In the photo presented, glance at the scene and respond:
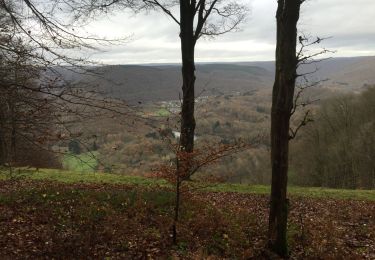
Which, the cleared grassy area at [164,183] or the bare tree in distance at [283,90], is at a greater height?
the bare tree in distance at [283,90]

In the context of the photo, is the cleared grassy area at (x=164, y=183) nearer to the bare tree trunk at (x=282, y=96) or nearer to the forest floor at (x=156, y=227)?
the forest floor at (x=156, y=227)

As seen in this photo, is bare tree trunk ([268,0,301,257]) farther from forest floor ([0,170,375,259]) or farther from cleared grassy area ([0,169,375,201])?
cleared grassy area ([0,169,375,201])

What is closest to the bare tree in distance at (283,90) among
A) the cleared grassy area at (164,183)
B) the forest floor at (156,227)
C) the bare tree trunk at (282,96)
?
the bare tree trunk at (282,96)

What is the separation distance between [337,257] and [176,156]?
4205 mm

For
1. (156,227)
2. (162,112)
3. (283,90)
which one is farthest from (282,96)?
(156,227)

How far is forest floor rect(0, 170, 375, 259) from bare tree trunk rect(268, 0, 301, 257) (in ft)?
4.41

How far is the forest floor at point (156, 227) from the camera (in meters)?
8.88

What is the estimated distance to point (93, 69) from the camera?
19.3ft

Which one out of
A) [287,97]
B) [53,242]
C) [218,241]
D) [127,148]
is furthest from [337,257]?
[53,242]

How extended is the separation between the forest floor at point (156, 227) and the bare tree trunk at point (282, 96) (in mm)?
1344

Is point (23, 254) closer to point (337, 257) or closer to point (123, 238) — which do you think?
point (123, 238)

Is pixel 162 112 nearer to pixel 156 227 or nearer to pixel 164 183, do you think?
pixel 156 227

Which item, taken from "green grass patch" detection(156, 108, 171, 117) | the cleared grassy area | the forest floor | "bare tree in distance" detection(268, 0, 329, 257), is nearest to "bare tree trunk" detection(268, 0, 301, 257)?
"bare tree in distance" detection(268, 0, 329, 257)

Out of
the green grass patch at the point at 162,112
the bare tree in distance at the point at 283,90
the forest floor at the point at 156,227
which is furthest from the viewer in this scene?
A: the forest floor at the point at 156,227
